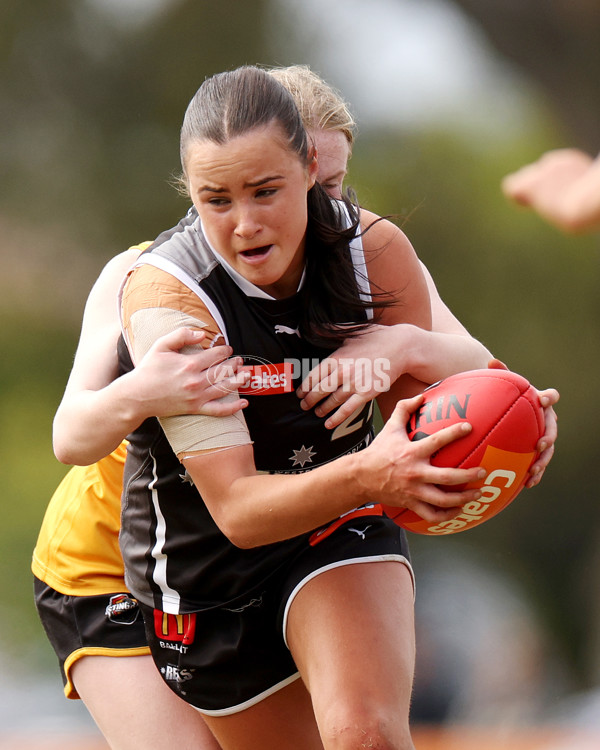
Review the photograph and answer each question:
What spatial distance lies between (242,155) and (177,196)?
300 cm

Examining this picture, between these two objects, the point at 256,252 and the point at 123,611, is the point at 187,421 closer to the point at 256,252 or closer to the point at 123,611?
the point at 256,252

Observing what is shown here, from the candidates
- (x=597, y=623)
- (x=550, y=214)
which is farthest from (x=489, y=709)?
(x=550, y=214)

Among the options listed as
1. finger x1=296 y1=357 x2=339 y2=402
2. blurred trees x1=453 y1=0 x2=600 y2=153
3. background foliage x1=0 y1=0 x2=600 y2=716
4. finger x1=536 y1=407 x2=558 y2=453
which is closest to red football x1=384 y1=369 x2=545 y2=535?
finger x1=536 y1=407 x2=558 y2=453

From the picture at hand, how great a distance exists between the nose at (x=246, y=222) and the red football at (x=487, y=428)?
0.42 m

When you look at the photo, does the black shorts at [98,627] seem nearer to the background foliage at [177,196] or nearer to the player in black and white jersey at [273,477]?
the player in black and white jersey at [273,477]

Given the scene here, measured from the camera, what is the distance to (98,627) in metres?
2.29

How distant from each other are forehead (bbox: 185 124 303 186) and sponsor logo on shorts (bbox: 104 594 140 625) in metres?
1.14

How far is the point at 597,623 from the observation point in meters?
4.44

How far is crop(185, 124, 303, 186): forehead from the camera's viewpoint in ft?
5.32

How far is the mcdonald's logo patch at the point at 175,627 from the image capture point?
1.97m

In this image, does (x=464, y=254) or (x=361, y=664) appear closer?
(x=361, y=664)

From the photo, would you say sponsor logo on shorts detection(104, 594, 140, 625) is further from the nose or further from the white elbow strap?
the nose

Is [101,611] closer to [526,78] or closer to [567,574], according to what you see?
[567,574]

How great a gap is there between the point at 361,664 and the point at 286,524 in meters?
0.32
